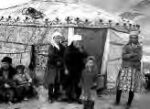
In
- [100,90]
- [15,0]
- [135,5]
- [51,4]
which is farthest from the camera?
[135,5]

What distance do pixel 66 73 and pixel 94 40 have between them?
1.63 m

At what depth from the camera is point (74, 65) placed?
21.4 ft

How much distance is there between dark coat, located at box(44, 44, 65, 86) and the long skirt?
123 centimetres

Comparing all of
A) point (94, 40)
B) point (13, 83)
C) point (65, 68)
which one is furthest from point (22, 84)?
point (94, 40)

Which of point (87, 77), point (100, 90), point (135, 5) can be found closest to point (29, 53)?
point (100, 90)

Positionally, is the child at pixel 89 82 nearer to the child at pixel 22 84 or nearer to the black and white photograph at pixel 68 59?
the black and white photograph at pixel 68 59

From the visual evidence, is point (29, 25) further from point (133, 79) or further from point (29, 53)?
point (133, 79)

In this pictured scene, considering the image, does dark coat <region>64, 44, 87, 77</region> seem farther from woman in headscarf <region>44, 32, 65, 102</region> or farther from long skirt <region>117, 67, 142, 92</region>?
long skirt <region>117, 67, 142, 92</region>

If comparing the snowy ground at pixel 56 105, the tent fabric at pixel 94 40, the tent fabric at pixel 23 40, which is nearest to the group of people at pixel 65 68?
the snowy ground at pixel 56 105

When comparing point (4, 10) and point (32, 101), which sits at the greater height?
point (4, 10)

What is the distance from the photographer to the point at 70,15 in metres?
7.95

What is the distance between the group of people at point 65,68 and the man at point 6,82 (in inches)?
27.4

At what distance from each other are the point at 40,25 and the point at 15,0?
3292 millimetres

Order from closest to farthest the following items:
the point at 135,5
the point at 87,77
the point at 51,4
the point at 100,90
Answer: the point at 87,77 → the point at 100,90 → the point at 51,4 → the point at 135,5
